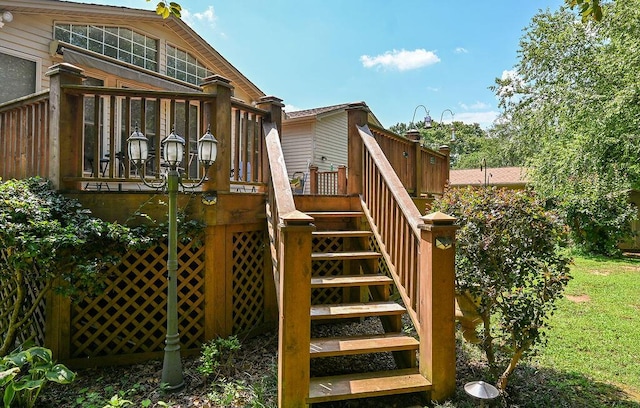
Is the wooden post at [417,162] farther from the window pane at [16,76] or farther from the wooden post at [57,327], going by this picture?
the window pane at [16,76]

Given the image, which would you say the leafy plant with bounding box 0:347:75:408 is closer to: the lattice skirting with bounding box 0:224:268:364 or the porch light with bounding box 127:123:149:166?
the lattice skirting with bounding box 0:224:268:364

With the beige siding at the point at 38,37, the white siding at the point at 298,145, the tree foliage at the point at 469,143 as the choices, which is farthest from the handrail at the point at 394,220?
the tree foliage at the point at 469,143

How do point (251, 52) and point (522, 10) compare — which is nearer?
point (251, 52)

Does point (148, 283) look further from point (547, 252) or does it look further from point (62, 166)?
point (547, 252)

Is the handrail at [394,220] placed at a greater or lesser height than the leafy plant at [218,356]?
greater

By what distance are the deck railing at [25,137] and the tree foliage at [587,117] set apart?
11.6m

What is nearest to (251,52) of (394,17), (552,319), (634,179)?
(394,17)

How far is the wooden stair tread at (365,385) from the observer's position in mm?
2507

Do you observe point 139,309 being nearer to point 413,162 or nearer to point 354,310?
point 354,310

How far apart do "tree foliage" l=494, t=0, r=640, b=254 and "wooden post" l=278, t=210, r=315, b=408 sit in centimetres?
1025

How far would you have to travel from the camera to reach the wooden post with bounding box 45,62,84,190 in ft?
10.7

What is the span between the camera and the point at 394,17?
10945 mm

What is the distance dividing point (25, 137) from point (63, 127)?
3.26ft

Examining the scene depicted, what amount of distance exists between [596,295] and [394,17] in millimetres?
9230
